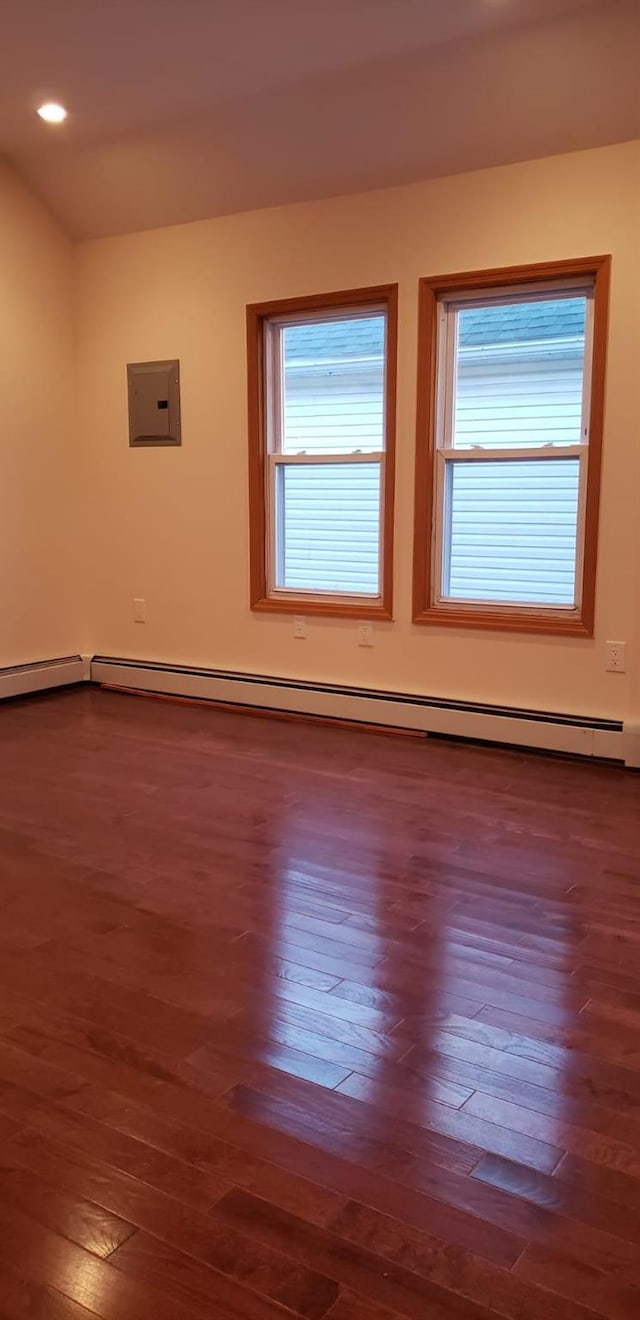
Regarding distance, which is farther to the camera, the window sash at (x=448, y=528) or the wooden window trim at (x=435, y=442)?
the window sash at (x=448, y=528)

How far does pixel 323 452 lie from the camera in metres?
4.80

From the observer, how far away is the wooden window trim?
3.93 meters

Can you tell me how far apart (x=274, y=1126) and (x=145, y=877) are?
124 cm

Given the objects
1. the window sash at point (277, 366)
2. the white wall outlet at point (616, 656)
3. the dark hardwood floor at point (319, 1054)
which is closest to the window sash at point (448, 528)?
the white wall outlet at point (616, 656)

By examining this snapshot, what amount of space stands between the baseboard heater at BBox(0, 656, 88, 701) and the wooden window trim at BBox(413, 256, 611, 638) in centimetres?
227

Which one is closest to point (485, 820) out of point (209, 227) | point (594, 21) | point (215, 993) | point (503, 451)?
point (215, 993)

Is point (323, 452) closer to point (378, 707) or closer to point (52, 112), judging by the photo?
point (378, 707)

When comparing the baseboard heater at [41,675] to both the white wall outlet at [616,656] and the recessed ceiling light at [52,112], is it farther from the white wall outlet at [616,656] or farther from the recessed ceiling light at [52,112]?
the white wall outlet at [616,656]

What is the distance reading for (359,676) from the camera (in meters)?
4.79

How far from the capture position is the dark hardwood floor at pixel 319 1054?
1.44 metres

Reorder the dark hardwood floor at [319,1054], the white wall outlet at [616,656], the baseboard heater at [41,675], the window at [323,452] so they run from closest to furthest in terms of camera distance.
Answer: the dark hardwood floor at [319,1054]
the white wall outlet at [616,656]
the window at [323,452]
the baseboard heater at [41,675]

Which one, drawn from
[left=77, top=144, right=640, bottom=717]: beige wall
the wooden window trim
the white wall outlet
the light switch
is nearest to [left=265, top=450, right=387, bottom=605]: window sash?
[left=77, top=144, right=640, bottom=717]: beige wall

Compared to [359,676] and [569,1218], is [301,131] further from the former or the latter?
[569,1218]

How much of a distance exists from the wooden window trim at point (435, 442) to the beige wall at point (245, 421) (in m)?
0.05
